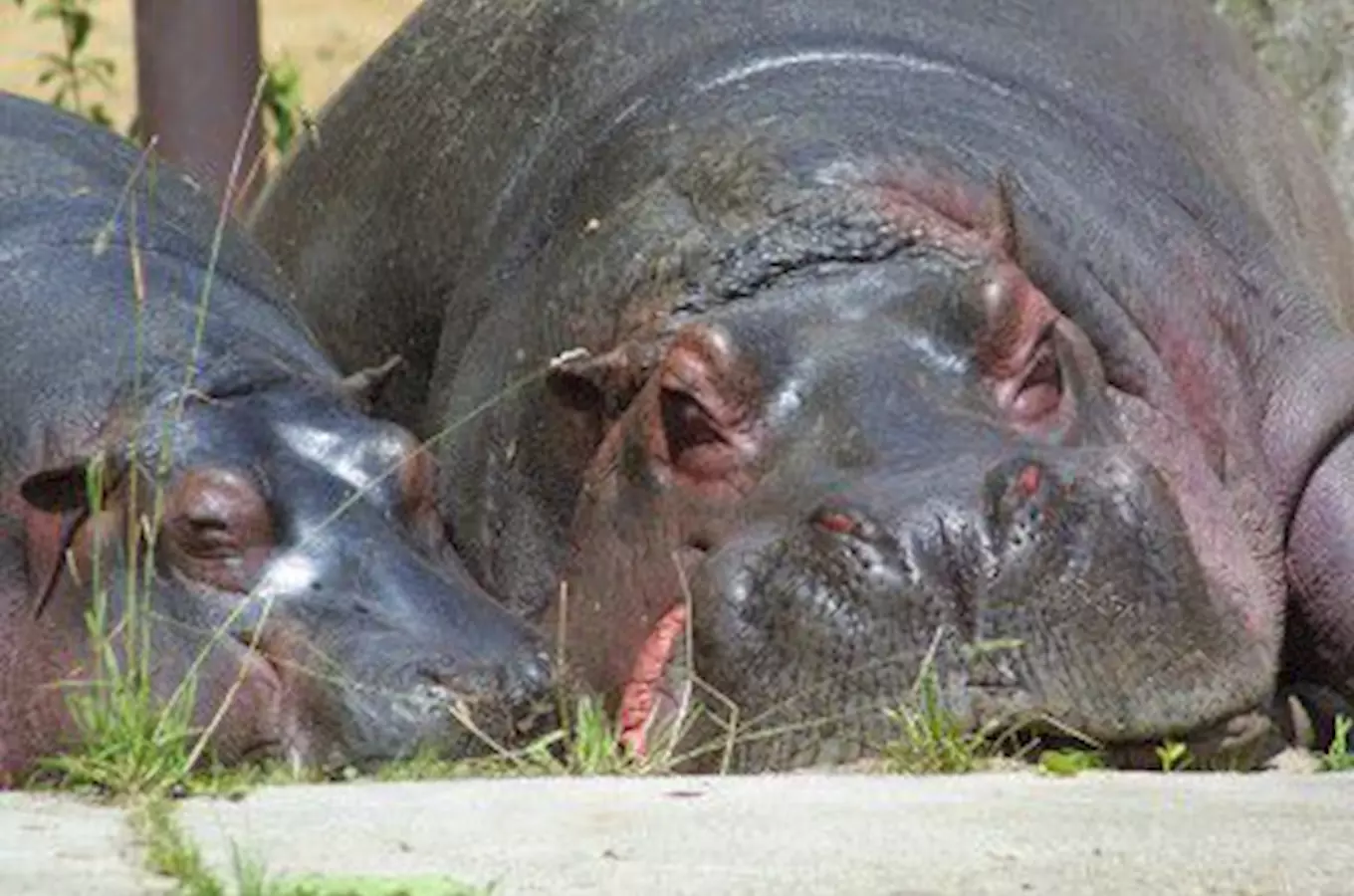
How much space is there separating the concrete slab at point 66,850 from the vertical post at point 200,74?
464 centimetres

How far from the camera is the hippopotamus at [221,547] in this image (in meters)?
5.80

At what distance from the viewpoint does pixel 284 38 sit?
60.0ft

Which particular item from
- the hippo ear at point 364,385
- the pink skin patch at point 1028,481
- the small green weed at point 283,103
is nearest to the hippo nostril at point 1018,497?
the pink skin patch at point 1028,481

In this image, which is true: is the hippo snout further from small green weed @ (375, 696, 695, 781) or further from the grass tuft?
small green weed @ (375, 696, 695, 781)

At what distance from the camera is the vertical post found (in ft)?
30.3

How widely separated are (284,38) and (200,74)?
29.9 ft

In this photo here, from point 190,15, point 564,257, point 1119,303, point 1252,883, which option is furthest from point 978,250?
point 190,15

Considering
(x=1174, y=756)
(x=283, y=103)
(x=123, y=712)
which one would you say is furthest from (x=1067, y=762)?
(x=283, y=103)

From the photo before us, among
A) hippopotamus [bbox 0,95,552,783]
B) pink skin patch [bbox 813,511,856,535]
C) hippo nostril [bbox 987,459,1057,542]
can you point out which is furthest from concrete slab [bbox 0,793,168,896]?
hippo nostril [bbox 987,459,1057,542]

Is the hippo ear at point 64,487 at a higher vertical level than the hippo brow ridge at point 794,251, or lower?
lower

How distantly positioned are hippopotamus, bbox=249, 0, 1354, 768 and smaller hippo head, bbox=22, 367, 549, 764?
405 millimetres

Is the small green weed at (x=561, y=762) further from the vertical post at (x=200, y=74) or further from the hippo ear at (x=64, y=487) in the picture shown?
the vertical post at (x=200, y=74)

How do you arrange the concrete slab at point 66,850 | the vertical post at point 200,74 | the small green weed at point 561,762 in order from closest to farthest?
the concrete slab at point 66,850
the small green weed at point 561,762
the vertical post at point 200,74

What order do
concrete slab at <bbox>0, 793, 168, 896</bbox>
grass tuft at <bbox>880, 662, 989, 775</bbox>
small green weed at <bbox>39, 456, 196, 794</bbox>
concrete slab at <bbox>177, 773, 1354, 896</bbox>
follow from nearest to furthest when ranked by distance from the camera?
concrete slab at <bbox>0, 793, 168, 896</bbox> < concrete slab at <bbox>177, 773, 1354, 896</bbox> < small green weed at <bbox>39, 456, 196, 794</bbox> < grass tuft at <bbox>880, 662, 989, 775</bbox>
